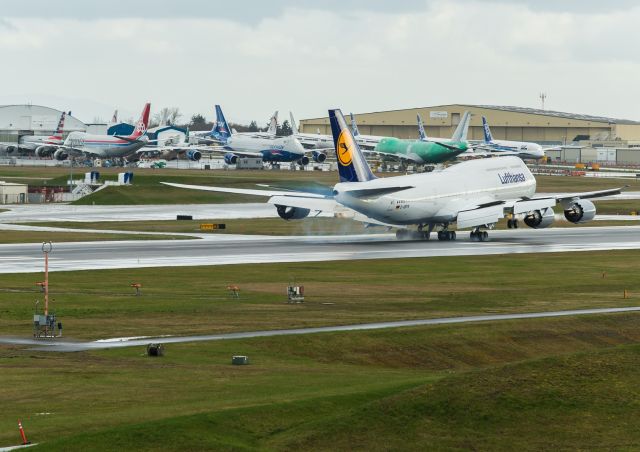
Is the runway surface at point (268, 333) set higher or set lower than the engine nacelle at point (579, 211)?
lower

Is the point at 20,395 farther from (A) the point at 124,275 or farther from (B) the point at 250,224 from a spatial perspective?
(B) the point at 250,224

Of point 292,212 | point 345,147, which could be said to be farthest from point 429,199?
point 292,212

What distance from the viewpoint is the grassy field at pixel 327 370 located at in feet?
105

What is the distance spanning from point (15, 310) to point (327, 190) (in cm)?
5089

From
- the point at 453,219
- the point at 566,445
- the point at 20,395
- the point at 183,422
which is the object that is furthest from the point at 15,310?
the point at 453,219

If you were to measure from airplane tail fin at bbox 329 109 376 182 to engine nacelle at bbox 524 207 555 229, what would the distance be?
15765mm

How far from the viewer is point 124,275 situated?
2906 inches

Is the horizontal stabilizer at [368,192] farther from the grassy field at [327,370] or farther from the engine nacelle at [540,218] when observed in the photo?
the grassy field at [327,370]

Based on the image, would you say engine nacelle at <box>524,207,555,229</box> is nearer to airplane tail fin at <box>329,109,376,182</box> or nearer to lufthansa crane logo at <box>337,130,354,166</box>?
airplane tail fin at <box>329,109,376,182</box>

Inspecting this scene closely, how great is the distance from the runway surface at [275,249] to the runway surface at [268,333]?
27.7m

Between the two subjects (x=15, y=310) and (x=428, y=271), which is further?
(x=428, y=271)

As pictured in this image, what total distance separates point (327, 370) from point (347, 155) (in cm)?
4985

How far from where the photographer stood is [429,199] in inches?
3873

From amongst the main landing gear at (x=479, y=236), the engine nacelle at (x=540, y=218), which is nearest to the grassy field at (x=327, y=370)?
the engine nacelle at (x=540, y=218)
